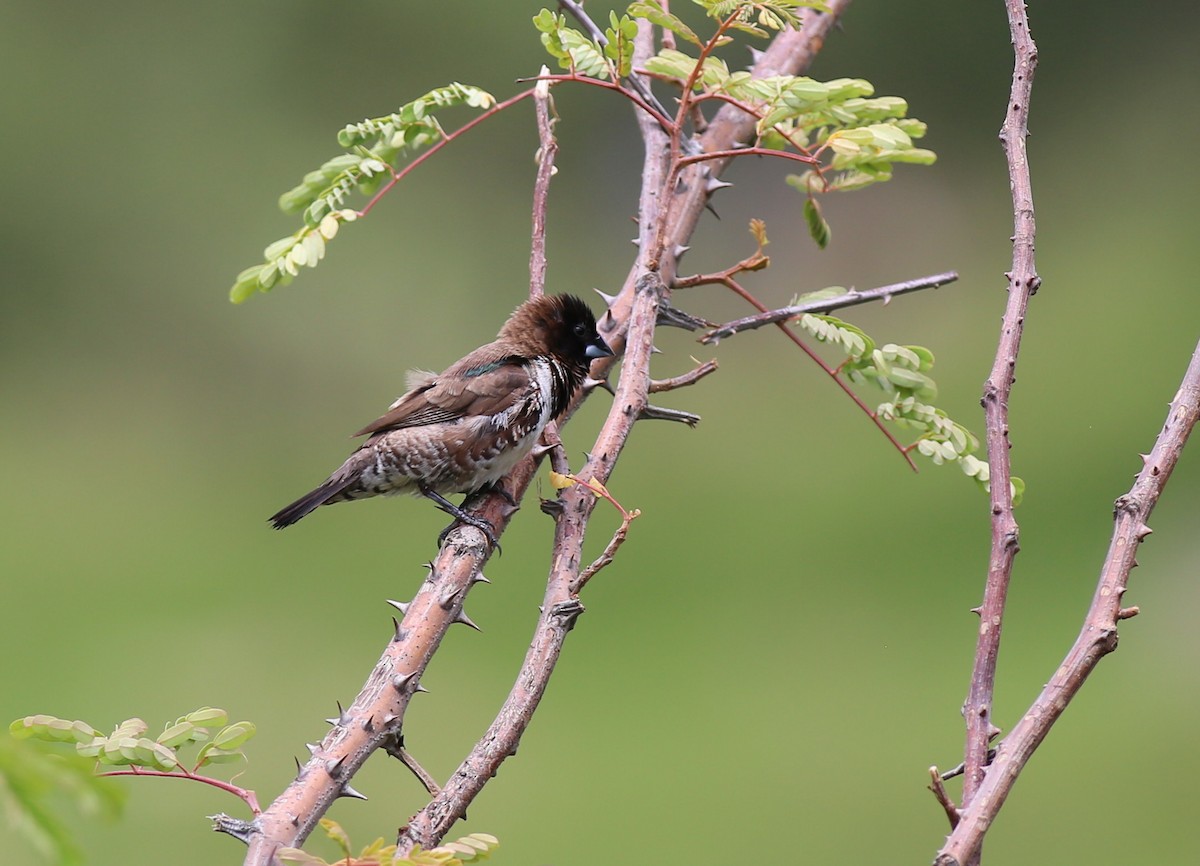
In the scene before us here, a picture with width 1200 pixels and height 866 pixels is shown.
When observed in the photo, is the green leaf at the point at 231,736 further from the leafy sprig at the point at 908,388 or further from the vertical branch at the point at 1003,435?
the leafy sprig at the point at 908,388

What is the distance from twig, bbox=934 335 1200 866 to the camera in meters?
0.88

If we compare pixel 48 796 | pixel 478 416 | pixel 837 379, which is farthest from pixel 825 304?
pixel 48 796

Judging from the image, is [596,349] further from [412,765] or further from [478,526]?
[412,765]

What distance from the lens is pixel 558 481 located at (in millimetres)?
1400

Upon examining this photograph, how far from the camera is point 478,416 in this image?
233 centimetres

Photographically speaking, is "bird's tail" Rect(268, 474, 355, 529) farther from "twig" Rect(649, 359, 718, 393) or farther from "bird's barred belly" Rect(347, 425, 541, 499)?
"twig" Rect(649, 359, 718, 393)

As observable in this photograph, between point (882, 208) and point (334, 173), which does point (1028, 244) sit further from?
point (882, 208)

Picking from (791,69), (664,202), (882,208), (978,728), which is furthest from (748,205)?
(978,728)

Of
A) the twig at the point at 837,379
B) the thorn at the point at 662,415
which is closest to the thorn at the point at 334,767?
the thorn at the point at 662,415

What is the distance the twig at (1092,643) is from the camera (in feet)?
2.90

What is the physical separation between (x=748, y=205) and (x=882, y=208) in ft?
2.48

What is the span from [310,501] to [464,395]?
376 mm

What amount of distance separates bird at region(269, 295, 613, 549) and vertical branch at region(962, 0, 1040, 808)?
1.06 metres

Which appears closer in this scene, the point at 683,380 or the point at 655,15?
the point at 655,15
